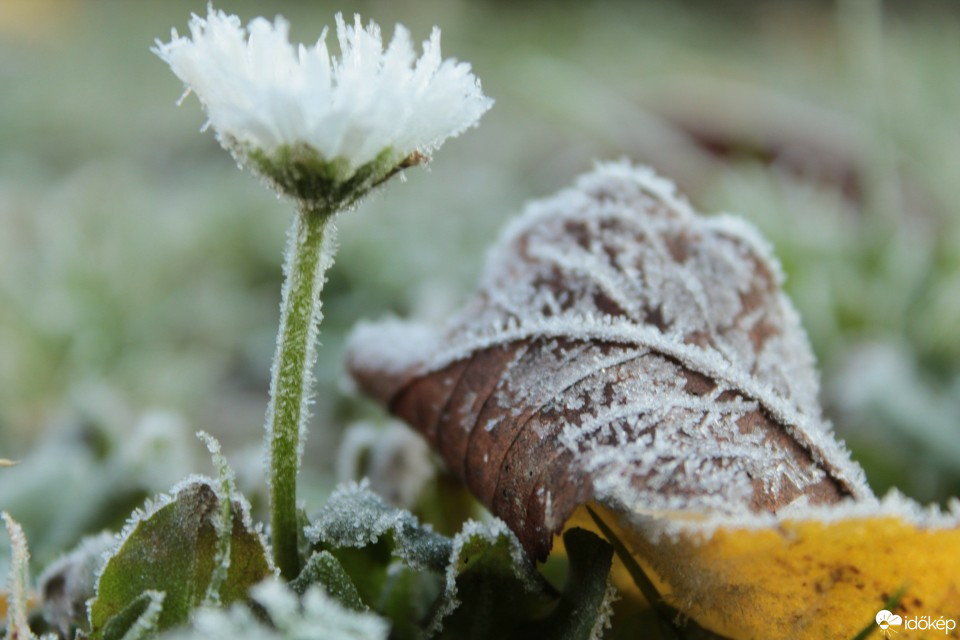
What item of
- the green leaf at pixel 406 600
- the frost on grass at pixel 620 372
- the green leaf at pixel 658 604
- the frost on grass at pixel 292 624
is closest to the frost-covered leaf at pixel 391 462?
the frost on grass at pixel 620 372

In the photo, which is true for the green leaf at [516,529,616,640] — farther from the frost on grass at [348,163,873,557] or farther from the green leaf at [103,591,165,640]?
the green leaf at [103,591,165,640]

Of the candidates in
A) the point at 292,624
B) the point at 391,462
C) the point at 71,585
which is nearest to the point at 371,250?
the point at 391,462

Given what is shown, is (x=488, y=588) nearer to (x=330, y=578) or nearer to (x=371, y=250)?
(x=330, y=578)

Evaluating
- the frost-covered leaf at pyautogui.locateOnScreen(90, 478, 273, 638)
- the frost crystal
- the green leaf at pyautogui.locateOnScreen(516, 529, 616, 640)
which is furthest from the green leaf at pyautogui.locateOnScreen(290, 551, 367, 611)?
the frost crystal

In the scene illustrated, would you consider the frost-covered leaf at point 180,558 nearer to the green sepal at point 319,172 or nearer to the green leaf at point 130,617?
the green leaf at point 130,617

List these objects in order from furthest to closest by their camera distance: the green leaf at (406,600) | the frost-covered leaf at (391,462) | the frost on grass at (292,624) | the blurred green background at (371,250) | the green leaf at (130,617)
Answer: the blurred green background at (371,250) < the frost-covered leaf at (391,462) < the green leaf at (406,600) < the green leaf at (130,617) < the frost on grass at (292,624)

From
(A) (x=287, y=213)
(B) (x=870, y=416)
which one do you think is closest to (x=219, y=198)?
(A) (x=287, y=213)
